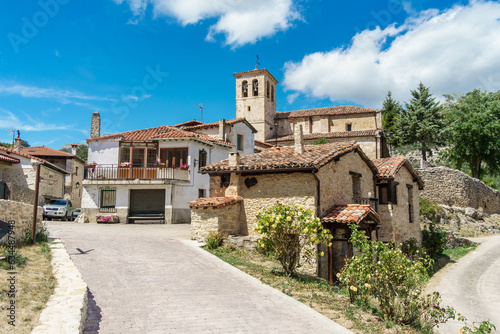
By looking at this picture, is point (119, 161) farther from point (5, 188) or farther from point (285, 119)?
point (285, 119)

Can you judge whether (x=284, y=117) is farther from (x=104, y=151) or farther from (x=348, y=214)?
(x=348, y=214)

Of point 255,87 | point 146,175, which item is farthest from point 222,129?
point 255,87

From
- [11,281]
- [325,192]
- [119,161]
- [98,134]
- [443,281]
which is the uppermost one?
[98,134]

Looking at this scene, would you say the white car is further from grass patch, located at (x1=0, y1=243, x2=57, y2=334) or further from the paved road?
the paved road

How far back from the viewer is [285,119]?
174ft

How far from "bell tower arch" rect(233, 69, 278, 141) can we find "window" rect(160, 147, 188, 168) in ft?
84.7

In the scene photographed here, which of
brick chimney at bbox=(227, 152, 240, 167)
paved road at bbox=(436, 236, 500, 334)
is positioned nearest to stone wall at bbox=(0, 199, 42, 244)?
brick chimney at bbox=(227, 152, 240, 167)

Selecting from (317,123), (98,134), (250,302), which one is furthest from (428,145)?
(250,302)

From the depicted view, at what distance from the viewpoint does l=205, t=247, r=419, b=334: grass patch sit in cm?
759

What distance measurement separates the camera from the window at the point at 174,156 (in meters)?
25.8

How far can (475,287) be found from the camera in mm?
15070

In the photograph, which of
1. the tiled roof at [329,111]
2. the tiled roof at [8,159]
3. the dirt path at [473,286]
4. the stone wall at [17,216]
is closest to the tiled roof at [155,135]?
the tiled roof at [8,159]

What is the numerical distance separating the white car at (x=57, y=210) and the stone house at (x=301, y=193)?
1390cm

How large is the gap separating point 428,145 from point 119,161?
111ft
